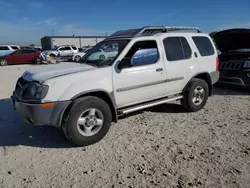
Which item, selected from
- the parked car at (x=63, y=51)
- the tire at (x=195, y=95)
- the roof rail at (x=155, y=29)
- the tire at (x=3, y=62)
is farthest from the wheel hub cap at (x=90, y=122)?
the parked car at (x=63, y=51)

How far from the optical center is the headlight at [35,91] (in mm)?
3506

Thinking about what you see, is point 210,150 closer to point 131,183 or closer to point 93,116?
point 131,183

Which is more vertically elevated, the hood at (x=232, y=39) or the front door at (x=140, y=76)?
the hood at (x=232, y=39)

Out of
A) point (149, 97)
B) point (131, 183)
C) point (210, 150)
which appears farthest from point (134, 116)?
point (131, 183)

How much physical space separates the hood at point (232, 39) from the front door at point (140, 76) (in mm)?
4044

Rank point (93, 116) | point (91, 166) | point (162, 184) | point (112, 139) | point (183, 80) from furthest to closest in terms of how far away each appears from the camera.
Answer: point (183, 80) → point (112, 139) → point (93, 116) → point (91, 166) → point (162, 184)

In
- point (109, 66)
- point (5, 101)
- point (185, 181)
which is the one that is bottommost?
point (185, 181)

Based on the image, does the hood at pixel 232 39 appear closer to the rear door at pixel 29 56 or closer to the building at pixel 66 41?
the rear door at pixel 29 56

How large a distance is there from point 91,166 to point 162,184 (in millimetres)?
1044

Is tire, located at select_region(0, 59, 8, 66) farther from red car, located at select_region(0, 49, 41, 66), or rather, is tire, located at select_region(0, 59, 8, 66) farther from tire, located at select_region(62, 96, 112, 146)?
tire, located at select_region(62, 96, 112, 146)

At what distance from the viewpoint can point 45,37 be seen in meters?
46.8

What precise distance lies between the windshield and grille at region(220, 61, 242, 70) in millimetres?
4459

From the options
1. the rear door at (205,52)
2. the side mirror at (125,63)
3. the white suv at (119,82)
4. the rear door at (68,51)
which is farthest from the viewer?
the rear door at (68,51)

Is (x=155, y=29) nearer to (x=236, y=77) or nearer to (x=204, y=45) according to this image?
(x=204, y=45)
